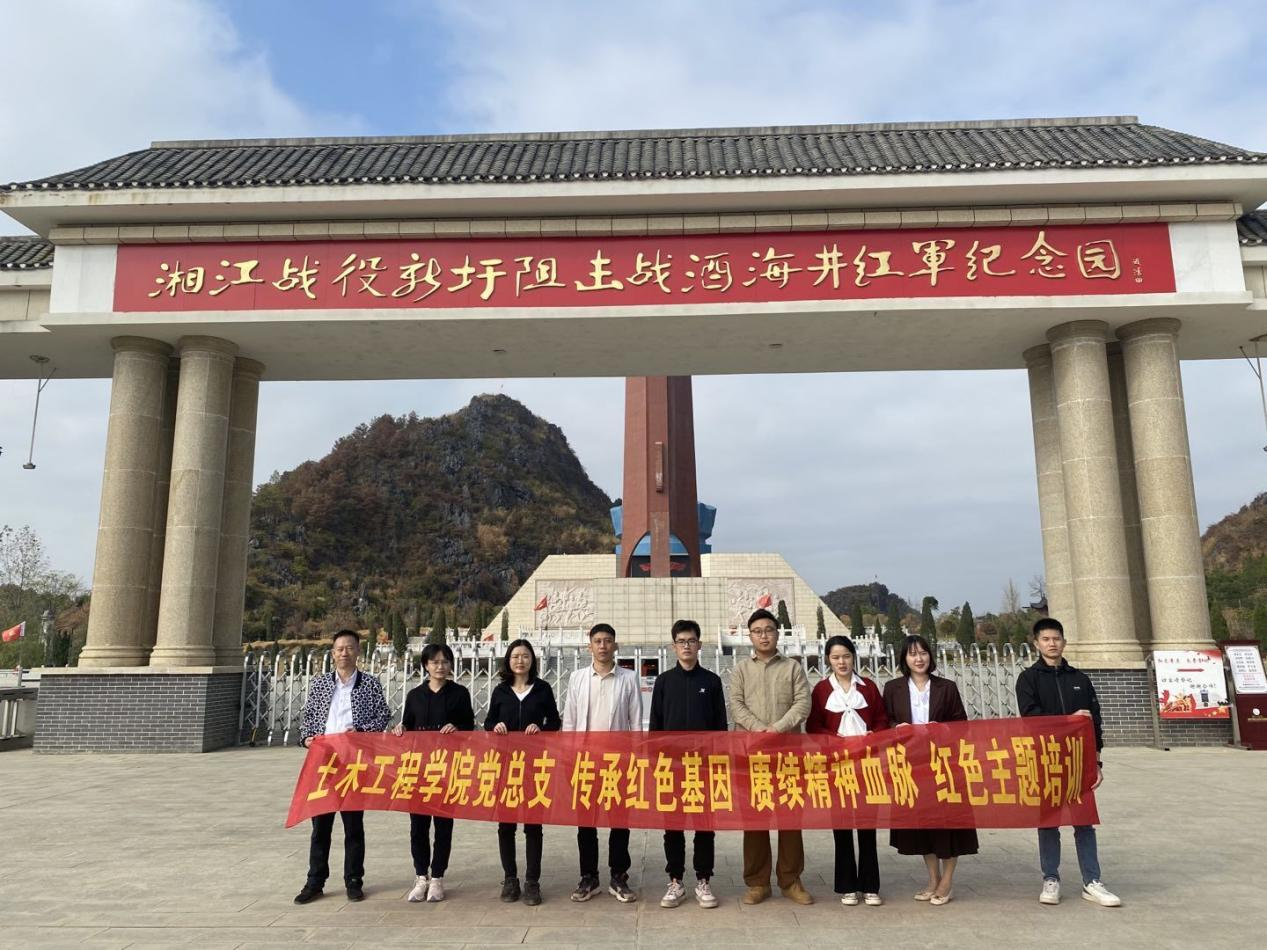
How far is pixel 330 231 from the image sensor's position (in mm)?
9805

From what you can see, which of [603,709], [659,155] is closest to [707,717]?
[603,709]

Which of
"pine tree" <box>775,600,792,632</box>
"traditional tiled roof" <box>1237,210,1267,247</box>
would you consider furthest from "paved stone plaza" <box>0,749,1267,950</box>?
"pine tree" <box>775,600,792,632</box>

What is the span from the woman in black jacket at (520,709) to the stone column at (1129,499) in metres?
7.88

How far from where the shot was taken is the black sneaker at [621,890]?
155 inches

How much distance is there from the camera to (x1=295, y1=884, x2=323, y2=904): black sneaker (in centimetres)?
394

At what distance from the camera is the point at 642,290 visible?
9664 millimetres

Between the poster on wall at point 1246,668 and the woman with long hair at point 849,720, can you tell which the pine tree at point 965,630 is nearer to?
the poster on wall at point 1246,668

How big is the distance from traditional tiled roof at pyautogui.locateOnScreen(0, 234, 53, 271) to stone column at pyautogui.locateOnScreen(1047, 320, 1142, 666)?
12.0 metres

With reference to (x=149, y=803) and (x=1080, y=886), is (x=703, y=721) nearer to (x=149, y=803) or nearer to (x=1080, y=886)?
(x=1080, y=886)

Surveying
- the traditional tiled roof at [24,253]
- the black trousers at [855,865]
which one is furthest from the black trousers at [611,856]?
the traditional tiled roof at [24,253]

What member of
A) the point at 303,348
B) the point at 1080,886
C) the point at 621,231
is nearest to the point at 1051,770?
the point at 1080,886

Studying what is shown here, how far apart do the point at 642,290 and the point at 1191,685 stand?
7.32m

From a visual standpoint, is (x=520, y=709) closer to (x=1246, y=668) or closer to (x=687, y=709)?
(x=687, y=709)

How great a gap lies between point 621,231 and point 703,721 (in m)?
6.92
